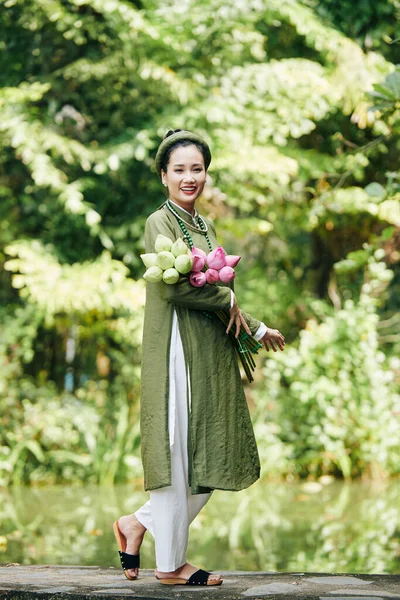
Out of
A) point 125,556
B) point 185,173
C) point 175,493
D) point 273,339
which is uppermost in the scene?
point 185,173

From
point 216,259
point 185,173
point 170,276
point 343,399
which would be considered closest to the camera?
point 170,276

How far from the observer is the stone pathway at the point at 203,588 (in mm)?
3354

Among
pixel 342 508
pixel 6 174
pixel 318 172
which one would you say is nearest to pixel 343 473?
pixel 342 508

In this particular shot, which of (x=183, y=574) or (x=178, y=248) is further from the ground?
(x=178, y=248)

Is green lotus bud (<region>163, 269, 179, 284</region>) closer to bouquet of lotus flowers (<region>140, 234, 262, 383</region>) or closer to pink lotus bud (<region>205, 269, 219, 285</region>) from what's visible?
bouquet of lotus flowers (<region>140, 234, 262, 383</region>)

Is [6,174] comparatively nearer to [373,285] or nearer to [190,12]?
[190,12]

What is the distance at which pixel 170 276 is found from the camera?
3.42 metres

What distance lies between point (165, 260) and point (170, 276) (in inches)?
2.4

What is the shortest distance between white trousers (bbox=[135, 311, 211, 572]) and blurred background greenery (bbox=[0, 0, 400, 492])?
481cm

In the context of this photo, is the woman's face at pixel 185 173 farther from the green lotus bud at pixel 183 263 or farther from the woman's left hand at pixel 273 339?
the woman's left hand at pixel 273 339

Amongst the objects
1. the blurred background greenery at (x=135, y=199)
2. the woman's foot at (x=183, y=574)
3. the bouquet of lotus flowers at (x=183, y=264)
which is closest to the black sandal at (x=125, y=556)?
the woman's foot at (x=183, y=574)

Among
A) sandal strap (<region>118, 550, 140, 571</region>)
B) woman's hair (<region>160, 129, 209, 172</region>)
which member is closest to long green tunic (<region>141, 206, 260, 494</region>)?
woman's hair (<region>160, 129, 209, 172</region>)

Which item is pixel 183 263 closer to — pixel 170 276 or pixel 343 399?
pixel 170 276

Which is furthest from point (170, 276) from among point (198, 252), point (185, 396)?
point (185, 396)
